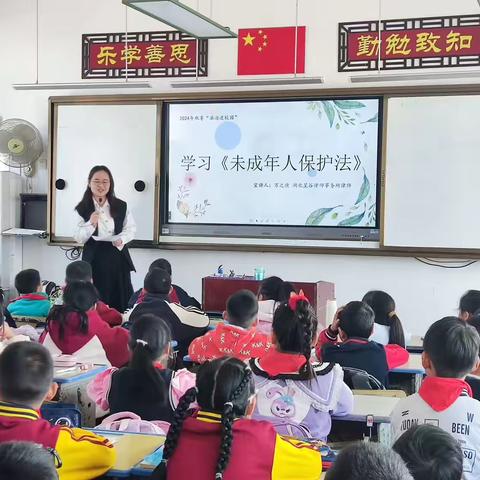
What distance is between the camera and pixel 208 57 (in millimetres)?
6336

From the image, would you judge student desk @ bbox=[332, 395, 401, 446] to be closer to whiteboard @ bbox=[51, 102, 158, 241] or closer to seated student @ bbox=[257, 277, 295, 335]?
seated student @ bbox=[257, 277, 295, 335]

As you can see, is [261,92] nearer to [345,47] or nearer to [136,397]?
[345,47]

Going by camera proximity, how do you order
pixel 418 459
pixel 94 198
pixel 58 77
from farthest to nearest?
→ pixel 58 77 → pixel 94 198 → pixel 418 459

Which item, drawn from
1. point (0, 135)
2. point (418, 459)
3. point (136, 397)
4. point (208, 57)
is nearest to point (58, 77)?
point (0, 135)

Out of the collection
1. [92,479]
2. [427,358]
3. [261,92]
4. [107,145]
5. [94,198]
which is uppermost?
[261,92]

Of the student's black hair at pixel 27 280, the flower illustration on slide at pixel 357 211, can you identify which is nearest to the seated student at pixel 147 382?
the student's black hair at pixel 27 280

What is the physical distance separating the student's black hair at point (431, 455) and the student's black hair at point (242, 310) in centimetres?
208

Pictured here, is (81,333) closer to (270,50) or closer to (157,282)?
(157,282)

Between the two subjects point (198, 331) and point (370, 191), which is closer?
point (198, 331)

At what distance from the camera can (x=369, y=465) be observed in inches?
41.6

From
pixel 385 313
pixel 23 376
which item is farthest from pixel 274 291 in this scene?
pixel 23 376

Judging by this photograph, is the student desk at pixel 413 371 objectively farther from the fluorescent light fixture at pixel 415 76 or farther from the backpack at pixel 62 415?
the fluorescent light fixture at pixel 415 76

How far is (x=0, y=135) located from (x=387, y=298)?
436 centimetres

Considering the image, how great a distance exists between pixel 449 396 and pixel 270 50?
464 cm
